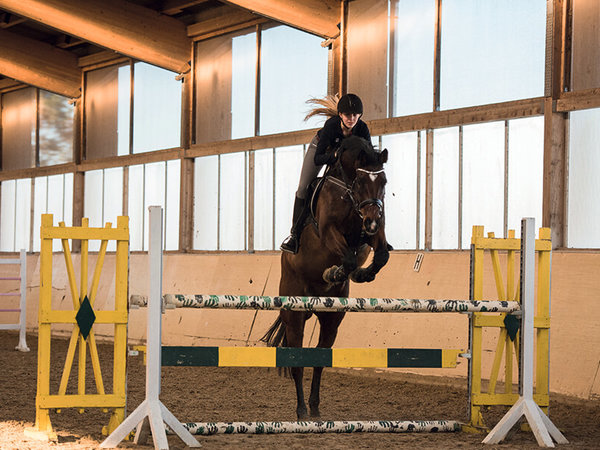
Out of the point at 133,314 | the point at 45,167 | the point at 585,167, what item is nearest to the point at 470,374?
the point at 585,167

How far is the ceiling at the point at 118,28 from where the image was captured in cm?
1010

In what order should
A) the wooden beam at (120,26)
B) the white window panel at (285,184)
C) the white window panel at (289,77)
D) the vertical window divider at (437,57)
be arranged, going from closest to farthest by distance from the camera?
the vertical window divider at (437,57), the white window panel at (289,77), the white window panel at (285,184), the wooden beam at (120,26)

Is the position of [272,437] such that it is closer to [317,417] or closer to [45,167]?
[317,417]

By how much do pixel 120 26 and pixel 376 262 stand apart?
8.52m

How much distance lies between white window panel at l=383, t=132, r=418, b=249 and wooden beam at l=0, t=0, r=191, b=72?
4343 millimetres

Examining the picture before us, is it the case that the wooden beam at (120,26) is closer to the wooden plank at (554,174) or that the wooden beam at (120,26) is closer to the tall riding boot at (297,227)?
the wooden plank at (554,174)

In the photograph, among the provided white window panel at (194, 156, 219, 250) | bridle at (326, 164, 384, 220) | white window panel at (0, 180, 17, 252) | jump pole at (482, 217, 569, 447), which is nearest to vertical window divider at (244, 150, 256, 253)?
white window panel at (194, 156, 219, 250)

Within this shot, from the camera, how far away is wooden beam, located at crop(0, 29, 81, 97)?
45.4 ft

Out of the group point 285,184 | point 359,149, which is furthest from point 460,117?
point 359,149

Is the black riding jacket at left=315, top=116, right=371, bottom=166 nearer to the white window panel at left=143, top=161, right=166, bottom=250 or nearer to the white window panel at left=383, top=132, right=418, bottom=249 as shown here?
the white window panel at left=383, top=132, right=418, bottom=249

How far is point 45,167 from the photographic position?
50.5 ft

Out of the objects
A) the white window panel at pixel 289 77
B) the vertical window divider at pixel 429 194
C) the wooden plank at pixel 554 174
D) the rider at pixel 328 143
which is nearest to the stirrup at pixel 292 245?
→ the rider at pixel 328 143

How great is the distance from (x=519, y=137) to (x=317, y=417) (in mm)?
4279

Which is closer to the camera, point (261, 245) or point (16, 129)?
point (261, 245)
